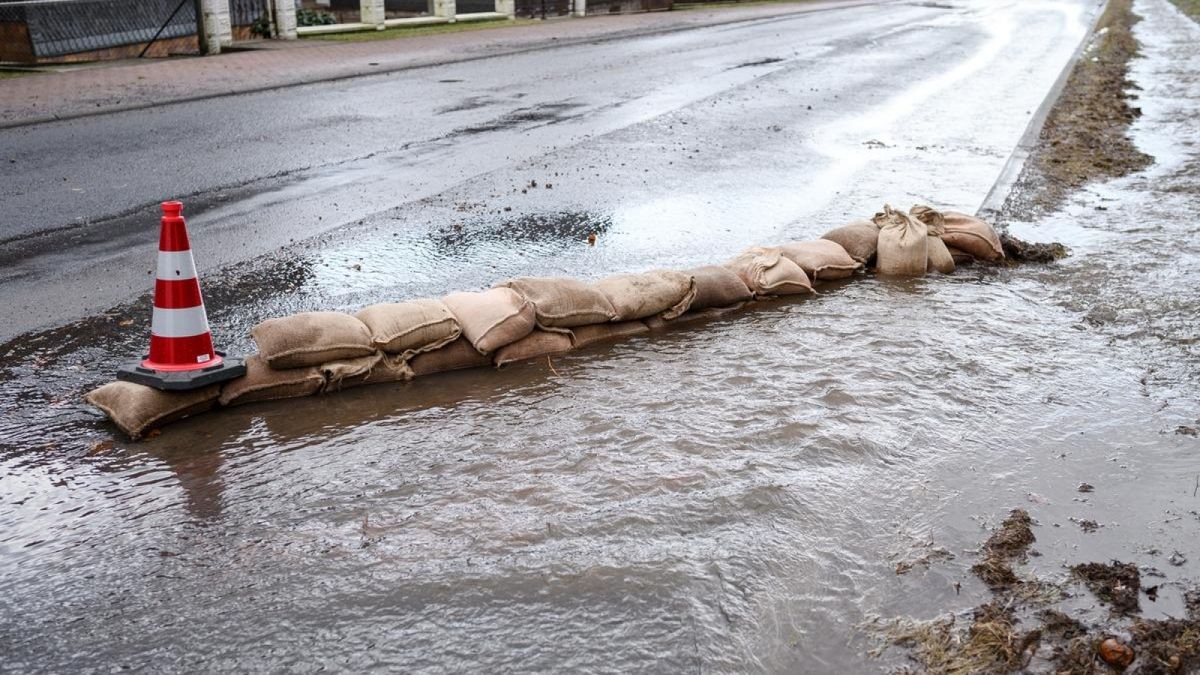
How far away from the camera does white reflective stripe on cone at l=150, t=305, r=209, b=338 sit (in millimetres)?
4016

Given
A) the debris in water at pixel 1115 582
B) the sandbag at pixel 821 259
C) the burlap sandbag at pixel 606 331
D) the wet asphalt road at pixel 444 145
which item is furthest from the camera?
the wet asphalt road at pixel 444 145

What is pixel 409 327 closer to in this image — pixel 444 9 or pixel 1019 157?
pixel 1019 157

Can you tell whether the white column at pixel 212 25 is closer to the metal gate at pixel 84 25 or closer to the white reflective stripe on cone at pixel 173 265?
the metal gate at pixel 84 25

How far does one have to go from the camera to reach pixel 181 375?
3.92 metres

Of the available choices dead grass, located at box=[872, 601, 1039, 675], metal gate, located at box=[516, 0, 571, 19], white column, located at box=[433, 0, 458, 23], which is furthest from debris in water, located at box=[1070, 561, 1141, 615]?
metal gate, located at box=[516, 0, 571, 19]

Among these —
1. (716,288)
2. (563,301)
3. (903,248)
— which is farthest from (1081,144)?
(563,301)

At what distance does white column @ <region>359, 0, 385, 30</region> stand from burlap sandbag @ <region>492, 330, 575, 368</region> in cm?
1891

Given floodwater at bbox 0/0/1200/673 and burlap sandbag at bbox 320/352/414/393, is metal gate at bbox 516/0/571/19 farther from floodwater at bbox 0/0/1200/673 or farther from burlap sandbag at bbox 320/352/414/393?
burlap sandbag at bbox 320/352/414/393

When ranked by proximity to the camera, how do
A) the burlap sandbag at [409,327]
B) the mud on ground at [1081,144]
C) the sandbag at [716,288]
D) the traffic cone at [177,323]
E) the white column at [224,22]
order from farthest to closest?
the white column at [224,22]
the mud on ground at [1081,144]
the sandbag at [716,288]
the burlap sandbag at [409,327]
the traffic cone at [177,323]

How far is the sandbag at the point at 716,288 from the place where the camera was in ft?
17.1

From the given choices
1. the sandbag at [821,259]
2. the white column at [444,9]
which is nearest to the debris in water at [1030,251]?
the sandbag at [821,259]

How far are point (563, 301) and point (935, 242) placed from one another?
2.52 meters

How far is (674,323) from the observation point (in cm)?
516

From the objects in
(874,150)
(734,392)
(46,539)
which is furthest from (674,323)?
(874,150)
